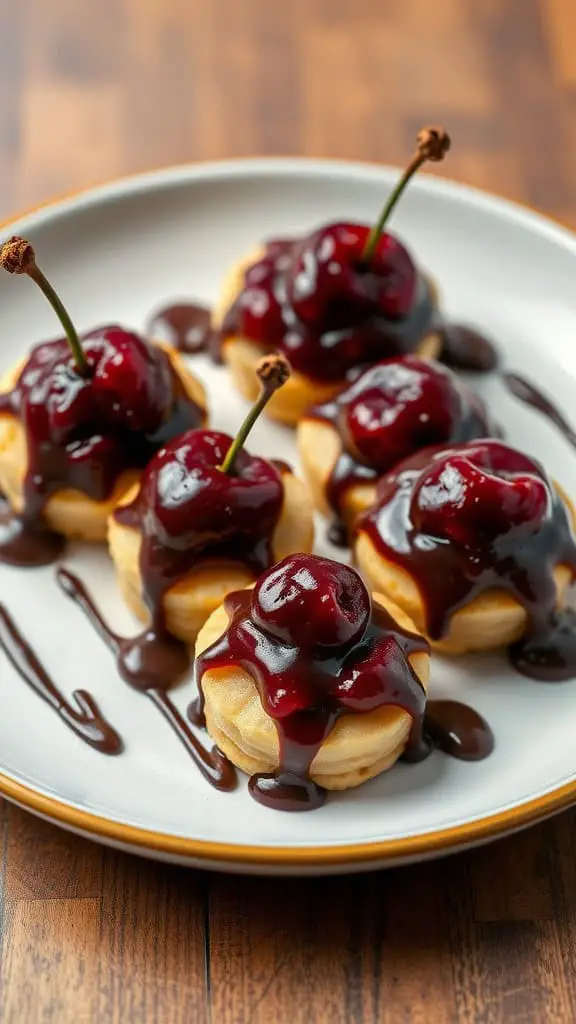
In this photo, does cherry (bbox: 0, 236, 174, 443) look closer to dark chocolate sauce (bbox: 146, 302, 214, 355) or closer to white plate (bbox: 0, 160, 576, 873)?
white plate (bbox: 0, 160, 576, 873)

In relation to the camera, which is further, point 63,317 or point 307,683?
point 63,317

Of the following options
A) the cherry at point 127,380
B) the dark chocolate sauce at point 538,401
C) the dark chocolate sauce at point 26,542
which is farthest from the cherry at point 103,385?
the dark chocolate sauce at point 538,401

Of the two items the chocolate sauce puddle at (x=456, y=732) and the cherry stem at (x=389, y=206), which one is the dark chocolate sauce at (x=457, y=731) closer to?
the chocolate sauce puddle at (x=456, y=732)

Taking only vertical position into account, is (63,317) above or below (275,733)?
above

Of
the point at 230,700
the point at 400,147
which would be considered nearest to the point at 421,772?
the point at 230,700

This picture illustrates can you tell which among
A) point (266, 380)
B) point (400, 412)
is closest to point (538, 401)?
point (400, 412)

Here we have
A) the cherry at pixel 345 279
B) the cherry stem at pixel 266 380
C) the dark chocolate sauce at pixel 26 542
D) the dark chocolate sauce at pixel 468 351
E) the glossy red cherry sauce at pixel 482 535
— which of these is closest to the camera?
the cherry stem at pixel 266 380

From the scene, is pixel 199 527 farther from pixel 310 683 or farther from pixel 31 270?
pixel 31 270
